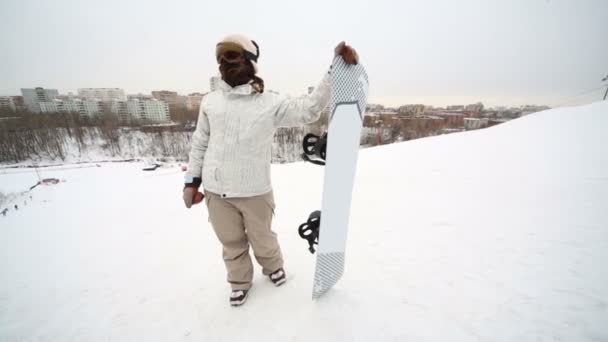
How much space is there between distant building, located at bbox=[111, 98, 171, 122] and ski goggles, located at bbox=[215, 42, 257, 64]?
56651 mm

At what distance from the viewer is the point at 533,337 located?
1.09m

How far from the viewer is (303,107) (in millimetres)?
1195

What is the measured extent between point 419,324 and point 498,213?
1.92m

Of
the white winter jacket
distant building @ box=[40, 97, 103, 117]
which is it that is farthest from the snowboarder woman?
distant building @ box=[40, 97, 103, 117]

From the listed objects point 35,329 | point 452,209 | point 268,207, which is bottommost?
point 35,329

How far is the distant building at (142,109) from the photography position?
1828 inches

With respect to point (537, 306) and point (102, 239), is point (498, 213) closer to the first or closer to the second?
point (537, 306)

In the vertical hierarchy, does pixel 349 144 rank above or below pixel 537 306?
above

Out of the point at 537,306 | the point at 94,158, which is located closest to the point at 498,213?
the point at 537,306

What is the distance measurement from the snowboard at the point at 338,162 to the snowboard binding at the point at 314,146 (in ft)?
0.20

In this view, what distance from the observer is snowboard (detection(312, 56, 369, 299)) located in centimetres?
115

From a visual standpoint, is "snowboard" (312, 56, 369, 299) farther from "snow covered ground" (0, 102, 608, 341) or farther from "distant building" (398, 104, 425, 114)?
"distant building" (398, 104, 425, 114)

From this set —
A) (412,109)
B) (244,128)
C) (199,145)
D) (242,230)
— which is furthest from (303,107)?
(412,109)

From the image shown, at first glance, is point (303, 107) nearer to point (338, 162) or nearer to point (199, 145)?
point (338, 162)
